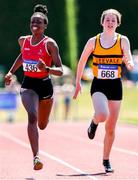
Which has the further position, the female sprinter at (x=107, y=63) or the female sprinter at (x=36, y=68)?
the female sprinter at (x=107, y=63)

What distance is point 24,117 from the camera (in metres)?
32.1

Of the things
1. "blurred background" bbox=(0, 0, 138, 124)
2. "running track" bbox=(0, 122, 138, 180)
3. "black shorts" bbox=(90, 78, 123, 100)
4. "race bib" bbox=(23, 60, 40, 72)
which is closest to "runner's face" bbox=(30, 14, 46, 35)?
"race bib" bbox=(23, 60, 40, 72)

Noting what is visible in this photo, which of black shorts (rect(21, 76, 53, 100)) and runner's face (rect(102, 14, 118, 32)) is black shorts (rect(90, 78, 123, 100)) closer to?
black shorts (rect(21, 76, 53, 100))

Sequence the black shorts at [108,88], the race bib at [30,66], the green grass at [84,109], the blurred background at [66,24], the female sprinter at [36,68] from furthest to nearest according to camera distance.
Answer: the blurred background at [66,24]
the green grass at [84,109]
the black shorts at [108,88]
the race bib at [30,66]
the female sprinter at [36,68]

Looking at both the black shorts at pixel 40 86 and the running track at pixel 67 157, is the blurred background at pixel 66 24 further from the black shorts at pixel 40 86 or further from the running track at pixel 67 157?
the black shorts at pixel 40 86

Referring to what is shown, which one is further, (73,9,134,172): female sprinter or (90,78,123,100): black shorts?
(90,78,123,100): black shorts

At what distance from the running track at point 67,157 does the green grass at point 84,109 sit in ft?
31.9

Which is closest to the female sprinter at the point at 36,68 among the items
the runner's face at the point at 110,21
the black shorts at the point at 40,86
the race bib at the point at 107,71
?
the black shorts at the point at 40,86

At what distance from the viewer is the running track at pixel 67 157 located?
397 inches

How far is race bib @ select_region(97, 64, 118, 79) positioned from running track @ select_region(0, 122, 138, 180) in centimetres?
130

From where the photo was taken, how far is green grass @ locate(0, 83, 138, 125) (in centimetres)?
3100

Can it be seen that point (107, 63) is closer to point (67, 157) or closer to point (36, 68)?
point (36, 68)

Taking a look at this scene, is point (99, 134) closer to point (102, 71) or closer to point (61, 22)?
point (102, 71)

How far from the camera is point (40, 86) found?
10.0 m
